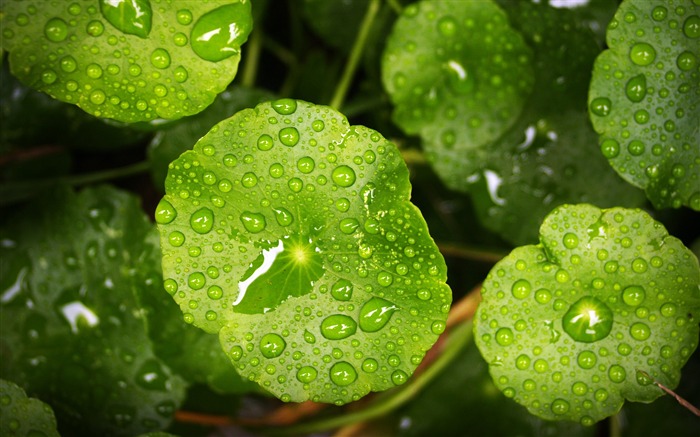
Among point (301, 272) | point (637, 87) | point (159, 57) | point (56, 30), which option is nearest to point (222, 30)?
point (159, 57)

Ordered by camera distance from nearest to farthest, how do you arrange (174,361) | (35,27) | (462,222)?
(35,27) < (174,361) < (462,222)

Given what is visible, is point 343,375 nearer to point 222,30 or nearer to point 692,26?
point 222,30

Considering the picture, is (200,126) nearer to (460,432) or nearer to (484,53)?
(484,53)

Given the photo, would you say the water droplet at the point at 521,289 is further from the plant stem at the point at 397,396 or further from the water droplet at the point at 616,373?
the plant stem at the point at 397,396

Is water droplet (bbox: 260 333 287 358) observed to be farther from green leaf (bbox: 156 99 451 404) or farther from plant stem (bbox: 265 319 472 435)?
plant stem (bbox: 265 319 472 435)

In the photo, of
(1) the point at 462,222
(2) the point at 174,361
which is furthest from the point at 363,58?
(2) the point at 174,361

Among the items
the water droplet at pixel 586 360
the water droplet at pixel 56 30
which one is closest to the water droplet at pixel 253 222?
the water droplet at pixel 56 30
